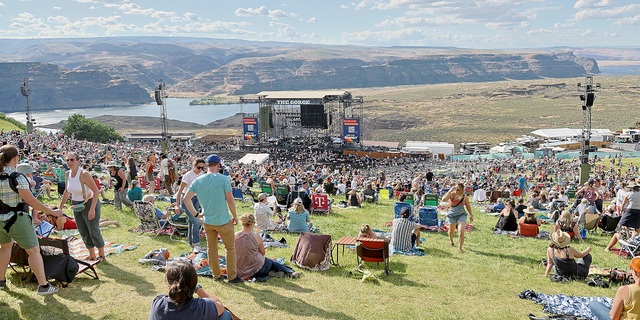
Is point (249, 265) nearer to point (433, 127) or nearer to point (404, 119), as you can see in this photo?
point (433, 127)

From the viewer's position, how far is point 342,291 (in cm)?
599

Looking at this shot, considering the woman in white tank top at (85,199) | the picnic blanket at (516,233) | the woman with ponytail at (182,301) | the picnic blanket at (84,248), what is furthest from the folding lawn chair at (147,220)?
the picnic blanket at (516,233)

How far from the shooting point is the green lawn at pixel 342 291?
504 centimetres

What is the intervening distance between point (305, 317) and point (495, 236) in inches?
269

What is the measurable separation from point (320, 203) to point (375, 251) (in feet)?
19.3

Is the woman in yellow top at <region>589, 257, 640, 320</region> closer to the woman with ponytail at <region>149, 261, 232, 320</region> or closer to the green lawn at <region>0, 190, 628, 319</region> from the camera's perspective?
the green lawn at <region>0, 190, 628, 319</region>

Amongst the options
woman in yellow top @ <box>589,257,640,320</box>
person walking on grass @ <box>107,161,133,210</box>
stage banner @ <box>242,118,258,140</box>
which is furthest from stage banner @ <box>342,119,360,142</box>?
woman in yellow top @ <box>589,257,640,320</box>

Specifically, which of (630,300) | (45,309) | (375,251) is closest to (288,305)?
(375,251)

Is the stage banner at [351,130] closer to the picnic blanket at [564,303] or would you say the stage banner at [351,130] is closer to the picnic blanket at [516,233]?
the picnic blanket at [516,233]

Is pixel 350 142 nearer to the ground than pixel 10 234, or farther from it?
nearer to the ground

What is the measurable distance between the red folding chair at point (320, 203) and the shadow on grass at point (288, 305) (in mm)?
7005

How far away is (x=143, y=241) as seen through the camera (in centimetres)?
800

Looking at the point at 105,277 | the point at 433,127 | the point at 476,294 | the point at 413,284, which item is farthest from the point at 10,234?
the point at 433,127

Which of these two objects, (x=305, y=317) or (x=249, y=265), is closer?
(x=305, y=317)
